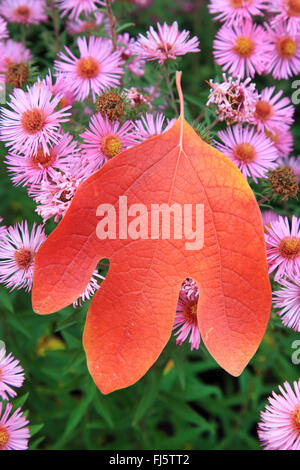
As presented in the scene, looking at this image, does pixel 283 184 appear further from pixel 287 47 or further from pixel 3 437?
pixel 3 437

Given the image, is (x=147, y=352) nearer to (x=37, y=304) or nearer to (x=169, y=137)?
(x=37, y=304)

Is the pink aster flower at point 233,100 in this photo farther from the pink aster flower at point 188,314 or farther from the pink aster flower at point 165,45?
the pink aster flower at point 188,314

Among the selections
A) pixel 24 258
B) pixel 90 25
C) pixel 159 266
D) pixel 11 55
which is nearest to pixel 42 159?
pixel 24 258

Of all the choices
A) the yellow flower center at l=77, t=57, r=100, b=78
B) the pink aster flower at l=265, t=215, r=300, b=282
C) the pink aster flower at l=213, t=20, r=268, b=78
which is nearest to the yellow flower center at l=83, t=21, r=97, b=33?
the yellow flower center at l=77, t=57, r=100, b=78

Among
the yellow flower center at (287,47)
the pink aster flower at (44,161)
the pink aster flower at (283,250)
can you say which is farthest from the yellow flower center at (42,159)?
the yellow flower center at (287,47)
